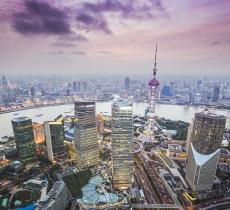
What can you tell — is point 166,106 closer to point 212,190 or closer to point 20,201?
point 212,190

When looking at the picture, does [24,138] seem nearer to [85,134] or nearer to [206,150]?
[85,134]

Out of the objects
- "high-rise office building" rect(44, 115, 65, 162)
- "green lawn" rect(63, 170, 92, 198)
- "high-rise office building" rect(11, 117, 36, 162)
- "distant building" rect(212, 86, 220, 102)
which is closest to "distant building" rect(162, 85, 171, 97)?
"distant building" rect(212, 86, 220, 102)

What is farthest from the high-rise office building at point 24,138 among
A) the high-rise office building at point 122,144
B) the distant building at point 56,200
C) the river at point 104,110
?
the river at point 104,110

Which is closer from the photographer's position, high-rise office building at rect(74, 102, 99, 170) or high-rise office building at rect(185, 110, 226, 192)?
high-rise office building at rect(185, 110, 226, 192)

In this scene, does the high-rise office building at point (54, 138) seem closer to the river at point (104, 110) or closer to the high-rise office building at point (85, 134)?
the high-rise office building at point (85, 134)

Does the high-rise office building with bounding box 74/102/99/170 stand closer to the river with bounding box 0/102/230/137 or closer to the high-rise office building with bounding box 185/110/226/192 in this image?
the high-rise office building with bounding box 185/110/226/192

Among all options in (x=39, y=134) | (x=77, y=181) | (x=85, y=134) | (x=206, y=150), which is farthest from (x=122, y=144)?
(x=39, y=134)
